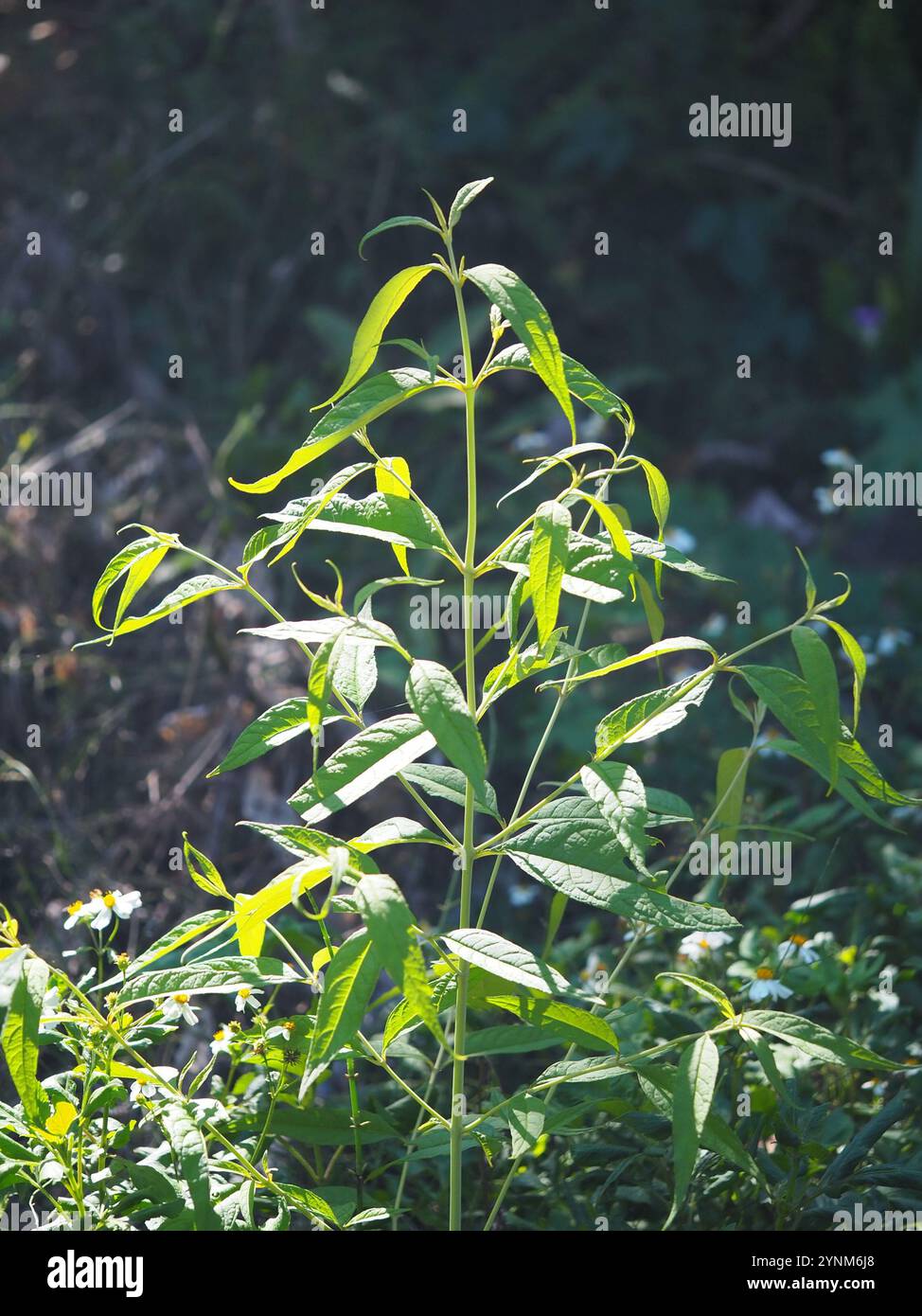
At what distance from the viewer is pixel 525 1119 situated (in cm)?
150

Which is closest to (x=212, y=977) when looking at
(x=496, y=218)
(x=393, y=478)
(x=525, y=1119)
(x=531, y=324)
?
(x=525, y=1119)

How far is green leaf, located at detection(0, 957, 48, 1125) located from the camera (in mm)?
1384

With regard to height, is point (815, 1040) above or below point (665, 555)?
below

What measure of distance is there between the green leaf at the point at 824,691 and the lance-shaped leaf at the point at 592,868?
0.21 meters

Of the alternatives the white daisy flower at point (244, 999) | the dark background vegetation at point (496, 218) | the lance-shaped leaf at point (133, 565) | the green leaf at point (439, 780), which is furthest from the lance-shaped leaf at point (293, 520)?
the dark background vegetation at point (496, 218)

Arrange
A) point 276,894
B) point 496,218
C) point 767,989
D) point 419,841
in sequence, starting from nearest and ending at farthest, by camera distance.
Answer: point 276,894, point 419,841, point 767,989, point 496,218

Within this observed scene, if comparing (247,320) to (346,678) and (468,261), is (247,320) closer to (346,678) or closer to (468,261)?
(468,261)

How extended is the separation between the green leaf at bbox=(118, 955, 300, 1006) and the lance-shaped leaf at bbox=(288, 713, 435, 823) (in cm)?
24

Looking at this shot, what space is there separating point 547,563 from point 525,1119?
632 mm

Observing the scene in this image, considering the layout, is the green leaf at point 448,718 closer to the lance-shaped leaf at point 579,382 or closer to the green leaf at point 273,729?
the green leaf at point 273,729

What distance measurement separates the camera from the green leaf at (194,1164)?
5.01 ft

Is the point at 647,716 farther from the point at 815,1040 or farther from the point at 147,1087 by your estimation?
the point at 147,1087

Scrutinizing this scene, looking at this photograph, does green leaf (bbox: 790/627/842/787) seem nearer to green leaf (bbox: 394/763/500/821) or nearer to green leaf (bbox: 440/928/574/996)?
green leaf (bbox: 440/928/574/996)
